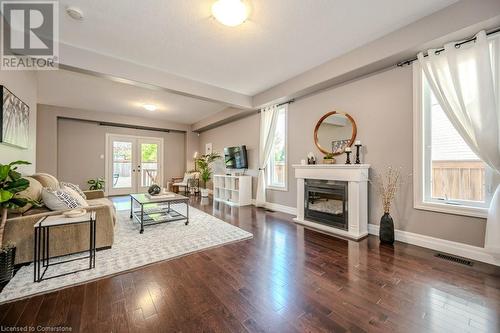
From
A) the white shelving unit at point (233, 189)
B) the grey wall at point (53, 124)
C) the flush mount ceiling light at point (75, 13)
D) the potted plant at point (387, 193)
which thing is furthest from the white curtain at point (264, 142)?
the grey wall at point (53, 124)

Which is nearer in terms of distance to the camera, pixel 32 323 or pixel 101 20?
pixel 32 323

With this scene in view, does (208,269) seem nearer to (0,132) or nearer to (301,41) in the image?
(0,132)

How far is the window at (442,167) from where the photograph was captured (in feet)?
7.86

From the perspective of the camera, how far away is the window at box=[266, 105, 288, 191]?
15.7ft

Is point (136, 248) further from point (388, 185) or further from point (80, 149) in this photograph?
point (80, 149)

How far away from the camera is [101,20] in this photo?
2479 mm

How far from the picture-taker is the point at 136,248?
262 cm

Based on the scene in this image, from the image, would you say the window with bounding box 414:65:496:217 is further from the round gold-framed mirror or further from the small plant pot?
the small plant pot

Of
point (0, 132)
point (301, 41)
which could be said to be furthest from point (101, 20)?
point (301, 41)

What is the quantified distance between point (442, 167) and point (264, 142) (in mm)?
3336

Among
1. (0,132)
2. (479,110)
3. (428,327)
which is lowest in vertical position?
(428,327)

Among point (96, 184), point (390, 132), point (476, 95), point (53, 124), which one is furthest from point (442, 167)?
point (53, 124)

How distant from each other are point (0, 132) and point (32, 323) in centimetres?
215

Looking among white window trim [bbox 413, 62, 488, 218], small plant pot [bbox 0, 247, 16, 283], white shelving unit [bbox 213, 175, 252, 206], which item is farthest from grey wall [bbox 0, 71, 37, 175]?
white window trim [bbox 413, 62, 488, 218]
